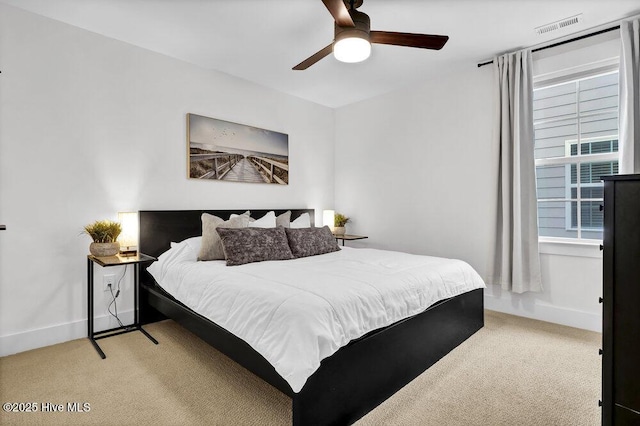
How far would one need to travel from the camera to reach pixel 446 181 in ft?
12.9

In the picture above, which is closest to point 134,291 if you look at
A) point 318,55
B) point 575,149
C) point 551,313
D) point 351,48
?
point 318,55

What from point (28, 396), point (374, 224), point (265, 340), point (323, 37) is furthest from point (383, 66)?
point (28, 396)

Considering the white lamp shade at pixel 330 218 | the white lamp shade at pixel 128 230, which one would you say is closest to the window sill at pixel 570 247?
the white lamp shade at pixel 330 218

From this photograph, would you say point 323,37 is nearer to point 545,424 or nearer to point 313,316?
point 313,316

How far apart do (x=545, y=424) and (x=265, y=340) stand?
4.90 ft

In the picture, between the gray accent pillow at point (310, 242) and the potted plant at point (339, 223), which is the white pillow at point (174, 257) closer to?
the gray accent pillow at point (310, 242)

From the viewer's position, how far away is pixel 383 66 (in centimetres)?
365

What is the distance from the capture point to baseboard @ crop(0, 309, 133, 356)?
2.53m

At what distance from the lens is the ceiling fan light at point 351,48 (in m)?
2.12

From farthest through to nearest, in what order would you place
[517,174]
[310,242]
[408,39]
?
[310,242] → [517,174] → [408,39]

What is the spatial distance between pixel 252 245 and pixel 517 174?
261cm

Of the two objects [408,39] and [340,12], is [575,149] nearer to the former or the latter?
[408,39]

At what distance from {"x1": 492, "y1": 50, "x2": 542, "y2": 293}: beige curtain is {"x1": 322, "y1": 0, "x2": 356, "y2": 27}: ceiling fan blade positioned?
209 cm

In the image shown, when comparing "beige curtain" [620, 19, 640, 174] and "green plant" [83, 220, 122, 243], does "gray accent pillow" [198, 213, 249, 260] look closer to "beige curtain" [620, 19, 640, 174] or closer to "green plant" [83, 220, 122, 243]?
"green plant" [83, 220, 122, 243]
